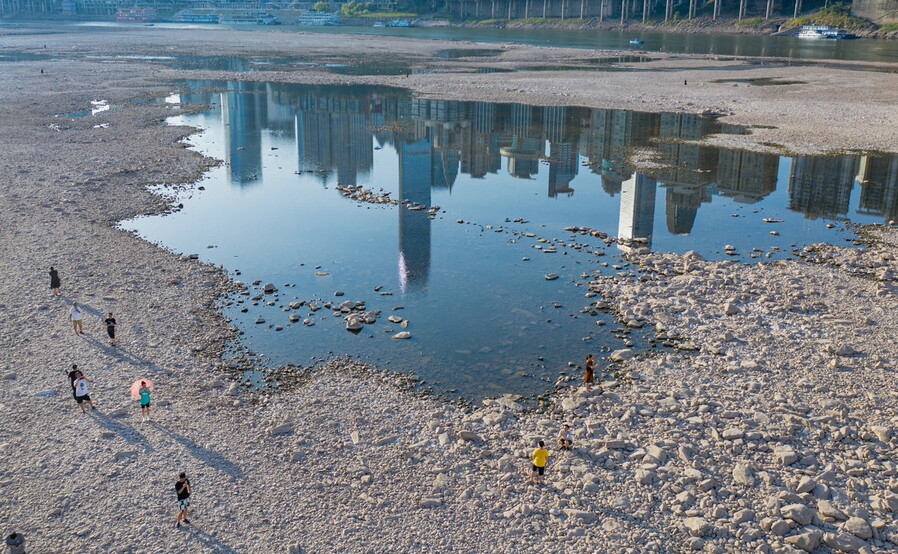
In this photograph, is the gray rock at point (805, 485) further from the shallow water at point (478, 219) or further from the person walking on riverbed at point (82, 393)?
the person walking on riverbed at point (82, 393)

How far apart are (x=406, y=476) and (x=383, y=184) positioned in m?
36.4

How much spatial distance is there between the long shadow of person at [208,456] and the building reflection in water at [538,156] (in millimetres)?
16026

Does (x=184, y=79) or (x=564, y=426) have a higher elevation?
(x=184, y=79)

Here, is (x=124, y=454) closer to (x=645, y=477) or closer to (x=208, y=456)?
(x=208, y=456)

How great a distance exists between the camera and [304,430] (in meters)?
22.3

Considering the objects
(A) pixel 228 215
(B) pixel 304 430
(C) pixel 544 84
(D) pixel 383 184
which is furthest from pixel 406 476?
(C) pixel 544 84

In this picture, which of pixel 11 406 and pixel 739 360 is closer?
pixel 11 406

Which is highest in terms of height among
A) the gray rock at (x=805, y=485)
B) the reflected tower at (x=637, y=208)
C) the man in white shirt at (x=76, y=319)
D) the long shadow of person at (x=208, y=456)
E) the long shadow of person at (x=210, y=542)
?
the reflected tower at (x=637, y=208)

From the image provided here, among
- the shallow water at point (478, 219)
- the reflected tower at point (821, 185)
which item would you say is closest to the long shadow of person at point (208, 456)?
the shallow water at point (478, 219)

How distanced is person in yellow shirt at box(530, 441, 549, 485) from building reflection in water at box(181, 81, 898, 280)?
17.0 metres

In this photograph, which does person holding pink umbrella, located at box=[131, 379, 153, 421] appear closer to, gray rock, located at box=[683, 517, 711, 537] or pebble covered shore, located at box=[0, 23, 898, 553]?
→ pebble covered shore, located at box=[0, 23, 898, 553]

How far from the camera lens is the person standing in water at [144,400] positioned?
73.7ft

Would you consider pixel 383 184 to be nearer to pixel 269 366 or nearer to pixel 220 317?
pixel 220 317

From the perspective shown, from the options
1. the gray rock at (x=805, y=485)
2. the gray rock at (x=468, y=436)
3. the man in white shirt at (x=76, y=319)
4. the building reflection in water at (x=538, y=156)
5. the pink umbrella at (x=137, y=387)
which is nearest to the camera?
the gray rock at (x=805, y=485)
